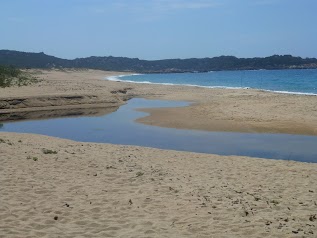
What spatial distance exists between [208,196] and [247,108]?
1869 centimetres

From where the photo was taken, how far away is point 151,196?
8.09m

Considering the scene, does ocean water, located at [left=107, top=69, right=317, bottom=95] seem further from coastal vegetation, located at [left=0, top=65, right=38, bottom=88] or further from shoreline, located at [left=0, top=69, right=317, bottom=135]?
coastal vegetation, located at [left=0, top=65, right=38, bottom=88]

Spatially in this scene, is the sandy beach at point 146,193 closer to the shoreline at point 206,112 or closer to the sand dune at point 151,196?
the sand dune at point 151,196

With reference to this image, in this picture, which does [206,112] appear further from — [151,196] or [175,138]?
[151,196]

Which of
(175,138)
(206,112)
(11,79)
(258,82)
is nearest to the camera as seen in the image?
(175,138)

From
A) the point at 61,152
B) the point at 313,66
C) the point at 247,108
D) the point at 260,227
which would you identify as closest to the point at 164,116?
the point at 247,108

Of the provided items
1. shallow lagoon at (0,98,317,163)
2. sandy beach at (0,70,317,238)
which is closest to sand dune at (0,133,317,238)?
sandy beach at (0,70,317,238)

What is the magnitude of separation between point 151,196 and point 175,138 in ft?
30.3

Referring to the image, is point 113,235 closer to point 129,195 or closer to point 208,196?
point 129,195

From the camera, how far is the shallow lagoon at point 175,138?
47.1 feet

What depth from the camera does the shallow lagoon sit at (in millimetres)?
14355

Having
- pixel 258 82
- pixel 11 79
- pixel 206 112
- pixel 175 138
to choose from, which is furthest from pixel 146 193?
pixel 258 82

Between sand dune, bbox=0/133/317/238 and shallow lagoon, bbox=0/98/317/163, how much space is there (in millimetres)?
2502

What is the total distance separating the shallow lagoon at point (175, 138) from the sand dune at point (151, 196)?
250 cm
